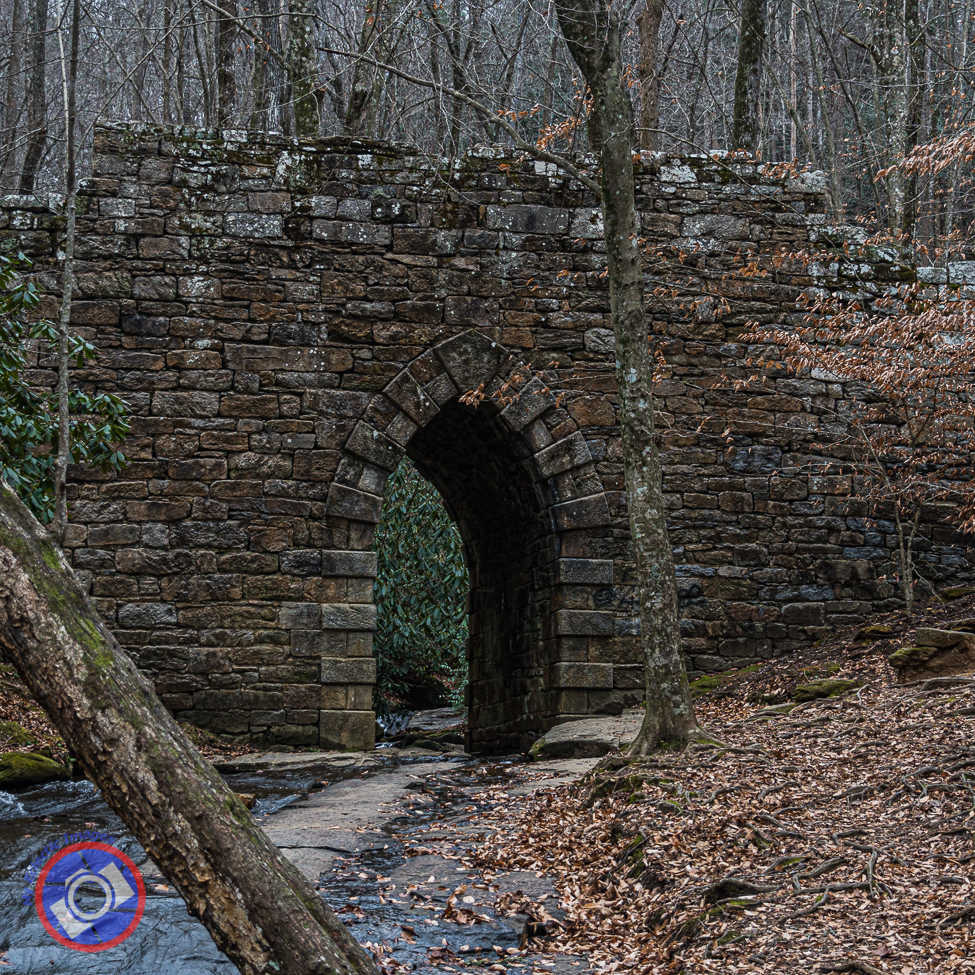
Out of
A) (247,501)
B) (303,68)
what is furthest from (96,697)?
(303,68)

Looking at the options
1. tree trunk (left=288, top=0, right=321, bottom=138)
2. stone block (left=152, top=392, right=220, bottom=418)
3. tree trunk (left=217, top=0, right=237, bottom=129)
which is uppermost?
tree trunk (left=217, top=0, right=237, bottom=129)

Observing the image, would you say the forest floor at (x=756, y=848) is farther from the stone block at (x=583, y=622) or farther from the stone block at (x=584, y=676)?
the stone block at (x=583, y=622)

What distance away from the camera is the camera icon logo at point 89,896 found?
367 cm

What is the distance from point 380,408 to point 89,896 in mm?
4795

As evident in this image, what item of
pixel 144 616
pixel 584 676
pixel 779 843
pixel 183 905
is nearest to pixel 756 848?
pixel 779 843

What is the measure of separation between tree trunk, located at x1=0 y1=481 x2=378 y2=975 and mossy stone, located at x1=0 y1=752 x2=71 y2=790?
12.9 feet

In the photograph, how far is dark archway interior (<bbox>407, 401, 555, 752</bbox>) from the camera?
8797mm

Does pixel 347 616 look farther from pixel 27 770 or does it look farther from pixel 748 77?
pixel 748 77

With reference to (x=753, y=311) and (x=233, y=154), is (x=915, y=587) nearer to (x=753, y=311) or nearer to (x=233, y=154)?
(x=753, y=311)

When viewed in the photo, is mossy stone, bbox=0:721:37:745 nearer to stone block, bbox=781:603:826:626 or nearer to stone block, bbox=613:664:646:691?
stone block, bbox=613:664:646:691

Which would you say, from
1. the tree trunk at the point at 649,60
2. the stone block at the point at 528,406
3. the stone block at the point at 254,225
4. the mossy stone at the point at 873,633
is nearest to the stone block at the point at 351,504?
the stone block at the point at 528,406

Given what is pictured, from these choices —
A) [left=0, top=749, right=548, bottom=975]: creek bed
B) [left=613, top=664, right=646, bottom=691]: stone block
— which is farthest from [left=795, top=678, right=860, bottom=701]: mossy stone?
[left=0, top=749, right=548, bottom=975]: creek bed

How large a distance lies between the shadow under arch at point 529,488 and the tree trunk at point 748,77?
531 cm

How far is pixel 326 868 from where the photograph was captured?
4500 mm
